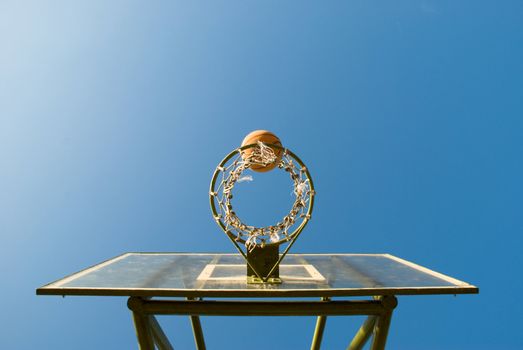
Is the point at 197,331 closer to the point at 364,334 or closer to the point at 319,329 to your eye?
the point at 319,329

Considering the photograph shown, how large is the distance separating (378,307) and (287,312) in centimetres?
70

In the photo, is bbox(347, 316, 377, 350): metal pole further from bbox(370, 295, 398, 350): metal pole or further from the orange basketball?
the orange basketball

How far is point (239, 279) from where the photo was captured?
410 centimetres

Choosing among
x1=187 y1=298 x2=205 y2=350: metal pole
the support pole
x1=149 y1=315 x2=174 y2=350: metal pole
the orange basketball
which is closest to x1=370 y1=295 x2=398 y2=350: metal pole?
the orange basketball

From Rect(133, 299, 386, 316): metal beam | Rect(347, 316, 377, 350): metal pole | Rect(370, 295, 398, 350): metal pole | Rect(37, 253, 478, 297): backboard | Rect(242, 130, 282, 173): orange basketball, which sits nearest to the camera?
Rect(37, 253, 478, 297): backboard

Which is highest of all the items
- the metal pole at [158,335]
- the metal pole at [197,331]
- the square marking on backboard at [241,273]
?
the square marking on backboard at [241,273]

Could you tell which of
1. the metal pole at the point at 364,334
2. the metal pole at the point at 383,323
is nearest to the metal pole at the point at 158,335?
the metal pole at the point at 364,334

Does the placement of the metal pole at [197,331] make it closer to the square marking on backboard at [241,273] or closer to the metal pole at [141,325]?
the square marking on backboard at [241,273]

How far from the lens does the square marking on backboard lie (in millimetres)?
4098

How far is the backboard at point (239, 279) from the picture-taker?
3.60 meters

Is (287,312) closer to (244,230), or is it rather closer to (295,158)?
(244,230)

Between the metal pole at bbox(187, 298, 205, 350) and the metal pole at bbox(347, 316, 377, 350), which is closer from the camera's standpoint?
the metal pole at bbox(347, 316, 377, 350)

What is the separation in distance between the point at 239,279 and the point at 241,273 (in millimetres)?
297

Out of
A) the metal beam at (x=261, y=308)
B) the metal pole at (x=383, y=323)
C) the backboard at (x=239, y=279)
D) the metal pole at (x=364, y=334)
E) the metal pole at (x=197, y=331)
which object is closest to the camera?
the backboard at (x=239, y=279)
